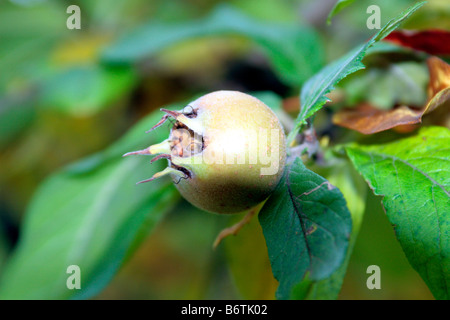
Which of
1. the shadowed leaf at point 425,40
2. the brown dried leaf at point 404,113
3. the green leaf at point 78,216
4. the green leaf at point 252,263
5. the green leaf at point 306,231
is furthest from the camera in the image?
the green leaf at point 78,216

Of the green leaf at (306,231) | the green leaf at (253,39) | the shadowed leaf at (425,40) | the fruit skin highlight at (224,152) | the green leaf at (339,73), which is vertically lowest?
the green leaf at (306,231)

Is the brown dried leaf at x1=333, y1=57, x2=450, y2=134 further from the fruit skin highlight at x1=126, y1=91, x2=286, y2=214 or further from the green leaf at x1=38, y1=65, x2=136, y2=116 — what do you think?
the green leaf at x1=38, y1=65, x2=136, y2=116

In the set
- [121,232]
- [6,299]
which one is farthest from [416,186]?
[6,299]

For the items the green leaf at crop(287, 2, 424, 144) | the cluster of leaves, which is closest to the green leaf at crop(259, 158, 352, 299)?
the cluster of leaves

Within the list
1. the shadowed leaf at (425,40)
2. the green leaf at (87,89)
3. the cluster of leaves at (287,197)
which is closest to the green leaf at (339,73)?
the cluster of leaves at (287,197)

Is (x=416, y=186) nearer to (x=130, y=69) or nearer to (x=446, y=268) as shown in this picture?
(x=446, y=268)

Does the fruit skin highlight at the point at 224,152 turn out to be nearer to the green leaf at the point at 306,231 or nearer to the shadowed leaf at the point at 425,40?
the green leaf at the point at 306,231
